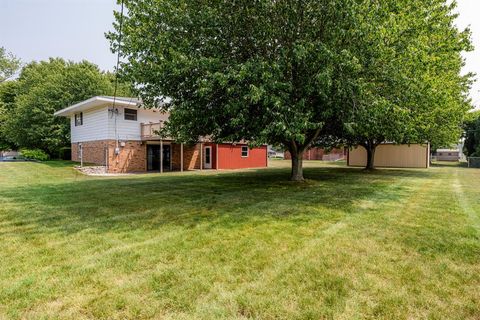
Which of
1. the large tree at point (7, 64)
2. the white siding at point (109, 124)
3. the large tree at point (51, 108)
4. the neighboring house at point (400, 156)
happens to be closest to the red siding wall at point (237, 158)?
the white siding at point (109, 124)

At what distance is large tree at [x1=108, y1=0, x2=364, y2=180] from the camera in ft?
25.2

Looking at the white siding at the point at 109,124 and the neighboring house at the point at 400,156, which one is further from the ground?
the white siding at the point at 109,124

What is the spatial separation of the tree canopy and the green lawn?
2843 mm

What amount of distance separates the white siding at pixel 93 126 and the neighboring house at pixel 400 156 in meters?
20.2

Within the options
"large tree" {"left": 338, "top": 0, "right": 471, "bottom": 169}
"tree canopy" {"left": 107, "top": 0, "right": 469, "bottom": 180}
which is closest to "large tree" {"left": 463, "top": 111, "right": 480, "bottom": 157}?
"large tree" {"left": 338, "top": 0, "right": 471, "bottom": 169}

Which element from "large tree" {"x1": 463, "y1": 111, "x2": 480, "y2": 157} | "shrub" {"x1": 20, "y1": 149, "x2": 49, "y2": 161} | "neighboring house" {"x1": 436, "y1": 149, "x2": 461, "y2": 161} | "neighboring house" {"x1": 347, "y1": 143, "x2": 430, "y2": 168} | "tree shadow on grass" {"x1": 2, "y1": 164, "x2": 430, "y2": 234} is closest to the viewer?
"tree shadow on grass" {"x1": 2, "y1": 164, "x2": 430, "y2": 234}

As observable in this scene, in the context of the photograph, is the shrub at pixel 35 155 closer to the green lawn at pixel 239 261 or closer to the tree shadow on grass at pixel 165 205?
the tree shadow on grass at pixel 165 205

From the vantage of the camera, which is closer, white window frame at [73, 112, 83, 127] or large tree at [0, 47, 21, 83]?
white window frame at [73, 112, 83, 127]

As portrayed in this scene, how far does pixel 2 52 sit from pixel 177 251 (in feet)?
122

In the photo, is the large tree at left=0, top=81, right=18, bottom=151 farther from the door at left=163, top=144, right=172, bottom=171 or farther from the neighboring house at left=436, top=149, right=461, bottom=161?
the neighboring house at left=436, top=149, right=461, bottom=161

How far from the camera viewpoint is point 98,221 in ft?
19.6

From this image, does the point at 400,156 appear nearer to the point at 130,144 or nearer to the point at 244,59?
the point at 244,59

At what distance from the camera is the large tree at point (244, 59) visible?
768 centimetres

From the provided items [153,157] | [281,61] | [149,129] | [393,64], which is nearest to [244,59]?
[281,61]
